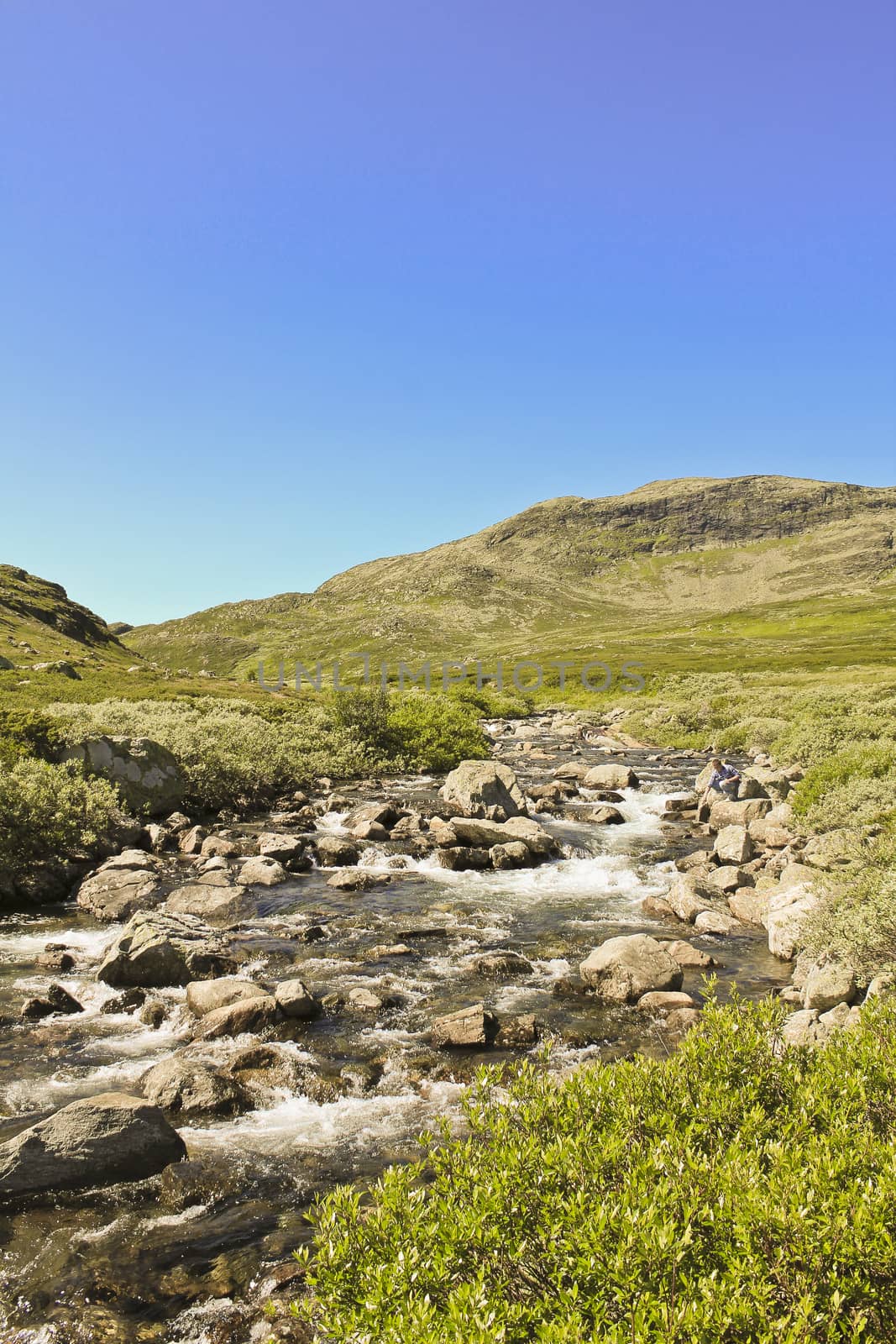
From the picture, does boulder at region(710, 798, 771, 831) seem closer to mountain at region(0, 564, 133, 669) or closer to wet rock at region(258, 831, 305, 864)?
wet rock at region(258, 831, 305, 864)

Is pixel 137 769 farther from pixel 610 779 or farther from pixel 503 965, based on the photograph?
pixel 610 779

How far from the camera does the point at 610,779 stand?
41406 millimetres

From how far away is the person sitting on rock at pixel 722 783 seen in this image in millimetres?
31328

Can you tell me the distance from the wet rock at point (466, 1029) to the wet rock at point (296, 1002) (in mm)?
2628

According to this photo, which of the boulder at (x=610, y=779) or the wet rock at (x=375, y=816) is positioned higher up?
the wet rock at (x=375, y=816)

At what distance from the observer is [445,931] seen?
18.9m

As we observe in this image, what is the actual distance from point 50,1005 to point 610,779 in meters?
33.0

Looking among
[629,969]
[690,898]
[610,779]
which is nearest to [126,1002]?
[629,969]

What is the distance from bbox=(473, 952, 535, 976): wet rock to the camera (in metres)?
16.2

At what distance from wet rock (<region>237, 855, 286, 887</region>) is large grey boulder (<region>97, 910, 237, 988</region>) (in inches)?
230

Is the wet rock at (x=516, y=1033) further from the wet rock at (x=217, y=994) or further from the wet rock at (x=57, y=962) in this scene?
the wet rock at (x=57, y=962)

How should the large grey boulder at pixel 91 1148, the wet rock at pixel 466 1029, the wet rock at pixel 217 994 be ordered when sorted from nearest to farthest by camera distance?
the large grey boulder at pixel 91 1148, the wet rock at pixel 466 1029, the wet rock at pixel 217 994

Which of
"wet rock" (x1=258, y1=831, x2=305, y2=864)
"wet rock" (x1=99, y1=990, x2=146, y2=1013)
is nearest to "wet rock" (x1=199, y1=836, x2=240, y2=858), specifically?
"wet rock" (x1=258, y1=831, x2=305, y2=864)

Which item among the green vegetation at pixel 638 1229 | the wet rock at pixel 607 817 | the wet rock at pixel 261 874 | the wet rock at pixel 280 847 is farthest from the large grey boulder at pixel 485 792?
the green vegetation at pixel 638 1229
